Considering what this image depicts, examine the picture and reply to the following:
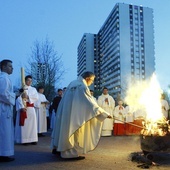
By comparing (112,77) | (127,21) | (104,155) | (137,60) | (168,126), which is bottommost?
(104,155)

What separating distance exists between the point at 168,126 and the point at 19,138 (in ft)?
16.1

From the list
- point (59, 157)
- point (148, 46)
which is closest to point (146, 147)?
point (59, 157)

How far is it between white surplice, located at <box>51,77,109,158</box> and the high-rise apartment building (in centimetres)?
7653

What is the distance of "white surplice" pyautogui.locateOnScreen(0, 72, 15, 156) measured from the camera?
6.09 metres

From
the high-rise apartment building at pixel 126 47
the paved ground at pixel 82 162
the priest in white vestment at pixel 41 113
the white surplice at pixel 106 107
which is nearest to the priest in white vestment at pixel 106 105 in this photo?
the white surplice at pixel 106 107

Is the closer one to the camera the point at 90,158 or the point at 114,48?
the point at 90,158

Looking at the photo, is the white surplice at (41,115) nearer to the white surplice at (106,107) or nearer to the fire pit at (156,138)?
the white surplice at (106,107)

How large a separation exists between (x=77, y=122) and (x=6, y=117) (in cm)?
155

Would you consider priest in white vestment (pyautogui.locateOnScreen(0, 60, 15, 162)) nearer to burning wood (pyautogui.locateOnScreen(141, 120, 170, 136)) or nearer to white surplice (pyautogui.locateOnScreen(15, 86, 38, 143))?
white surplice (pyautogui.locateOnScreen(15, 86, 38, 143))

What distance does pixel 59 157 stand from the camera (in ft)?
21.7

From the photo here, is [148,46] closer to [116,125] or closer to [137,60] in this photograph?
[137,60]

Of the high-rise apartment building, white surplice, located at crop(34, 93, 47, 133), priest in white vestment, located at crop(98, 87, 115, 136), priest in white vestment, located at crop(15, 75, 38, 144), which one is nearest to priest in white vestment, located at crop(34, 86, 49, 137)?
white surplice, located at crop(34, 93, 47, 133)

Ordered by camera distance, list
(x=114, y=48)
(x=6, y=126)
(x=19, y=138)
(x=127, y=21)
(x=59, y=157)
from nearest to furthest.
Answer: (x=6, y=126), (x=59, y=157), (x=19, y=138), (x=114, y=48), (x=127, y=21)

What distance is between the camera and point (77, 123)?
6211 mm
